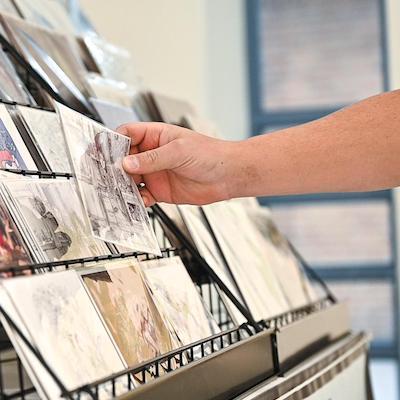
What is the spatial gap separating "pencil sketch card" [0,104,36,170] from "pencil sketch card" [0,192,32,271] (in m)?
0.13

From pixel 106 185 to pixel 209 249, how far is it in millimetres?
418

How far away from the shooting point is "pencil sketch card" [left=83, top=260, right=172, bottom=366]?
1.07 m

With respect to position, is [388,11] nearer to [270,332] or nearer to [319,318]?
[319,318]

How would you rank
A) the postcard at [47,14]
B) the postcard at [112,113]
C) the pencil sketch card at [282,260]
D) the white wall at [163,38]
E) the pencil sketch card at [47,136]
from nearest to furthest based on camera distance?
the pencil sketch card at [47,136] < the postcard at [112,113] < the postcard at [47,14] < the pencil sketch card at [282,260] < the white wall at [163,38]

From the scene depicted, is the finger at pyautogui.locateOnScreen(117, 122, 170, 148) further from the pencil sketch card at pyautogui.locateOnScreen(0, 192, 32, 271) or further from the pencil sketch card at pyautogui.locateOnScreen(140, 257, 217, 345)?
the pencil sketch card at pyautogui.locateOnScreen(0, 192, 32, 271)

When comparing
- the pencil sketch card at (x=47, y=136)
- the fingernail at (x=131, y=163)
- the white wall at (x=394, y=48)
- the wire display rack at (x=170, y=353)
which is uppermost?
the white wall at (x=394, y=48)

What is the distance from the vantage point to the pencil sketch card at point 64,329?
0.89m

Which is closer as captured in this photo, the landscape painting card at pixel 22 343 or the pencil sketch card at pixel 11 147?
the landscape painting card at pixel 22 343

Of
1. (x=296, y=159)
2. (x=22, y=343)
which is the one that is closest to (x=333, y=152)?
(x=296, y=159)

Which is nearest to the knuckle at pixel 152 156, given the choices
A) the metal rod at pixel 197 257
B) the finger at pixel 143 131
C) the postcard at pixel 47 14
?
the finger at pixel 143 131

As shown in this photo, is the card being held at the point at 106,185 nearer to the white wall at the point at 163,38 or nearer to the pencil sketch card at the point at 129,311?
the pencil sketch card at the point at 129,311

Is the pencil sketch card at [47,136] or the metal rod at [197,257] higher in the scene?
the pencil sketch card at [47,136]

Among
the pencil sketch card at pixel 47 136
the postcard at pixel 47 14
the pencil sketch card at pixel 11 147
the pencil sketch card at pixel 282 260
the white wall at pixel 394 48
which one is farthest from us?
the white wall at pixel 394 48

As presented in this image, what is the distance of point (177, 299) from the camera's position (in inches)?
51.6
